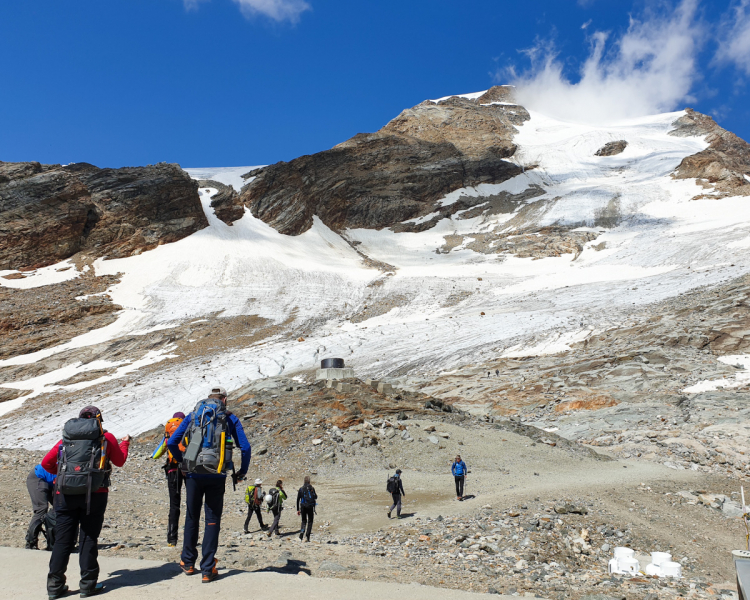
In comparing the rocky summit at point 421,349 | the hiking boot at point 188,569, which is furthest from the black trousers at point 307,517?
the hiking boot at point 188,569

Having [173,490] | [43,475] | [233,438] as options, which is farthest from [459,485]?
[43,475]

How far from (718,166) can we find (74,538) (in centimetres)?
8982

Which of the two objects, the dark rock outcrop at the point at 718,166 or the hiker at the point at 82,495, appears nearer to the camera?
the hiker at the point at 82,495

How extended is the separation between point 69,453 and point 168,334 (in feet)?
120

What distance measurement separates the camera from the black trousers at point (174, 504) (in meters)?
7.39

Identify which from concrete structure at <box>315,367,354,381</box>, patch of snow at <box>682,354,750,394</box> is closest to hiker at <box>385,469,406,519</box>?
concrete structure at <box>315,367,354,381</box>

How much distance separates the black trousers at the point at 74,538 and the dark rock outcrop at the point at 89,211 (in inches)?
2243

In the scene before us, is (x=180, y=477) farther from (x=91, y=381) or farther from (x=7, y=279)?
(x=7, y=279)

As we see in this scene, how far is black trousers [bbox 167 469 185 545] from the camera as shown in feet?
24.2

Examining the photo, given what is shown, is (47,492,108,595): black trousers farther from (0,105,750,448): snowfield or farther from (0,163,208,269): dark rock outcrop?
(0,163,208,269): dark rock outcrop

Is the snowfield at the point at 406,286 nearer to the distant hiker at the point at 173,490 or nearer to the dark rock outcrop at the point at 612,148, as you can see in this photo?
the distant hiker at the point at 173,490

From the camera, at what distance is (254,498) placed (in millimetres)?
9648

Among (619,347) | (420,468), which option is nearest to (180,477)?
(420,468)

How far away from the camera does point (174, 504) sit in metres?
7.55
